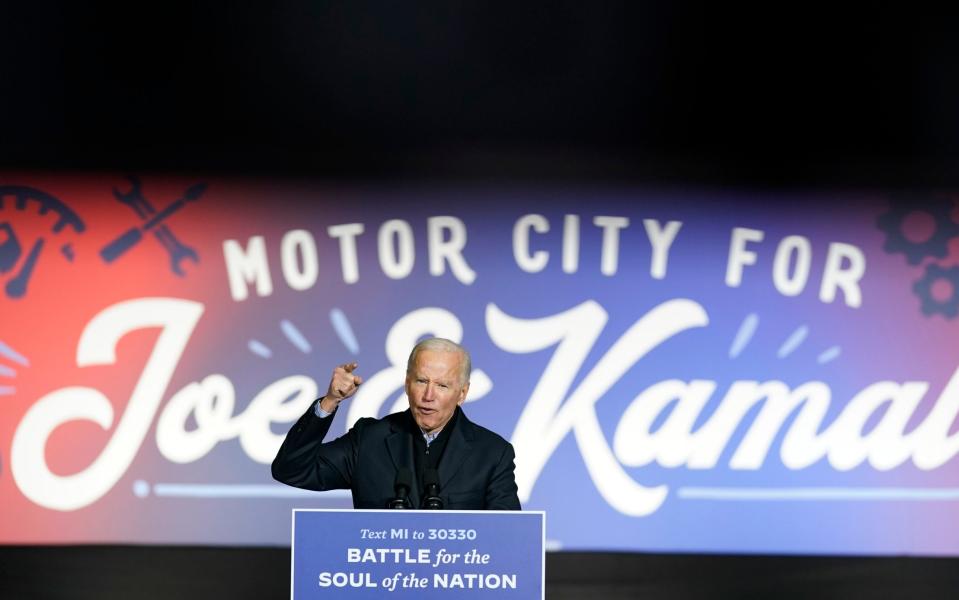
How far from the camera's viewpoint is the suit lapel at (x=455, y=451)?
113 inches

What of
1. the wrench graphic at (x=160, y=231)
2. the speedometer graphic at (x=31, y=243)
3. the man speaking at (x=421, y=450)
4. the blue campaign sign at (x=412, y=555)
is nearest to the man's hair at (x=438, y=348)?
the man speaking at (x=421, y=450)

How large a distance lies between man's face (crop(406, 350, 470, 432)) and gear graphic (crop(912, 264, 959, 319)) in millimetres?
3279

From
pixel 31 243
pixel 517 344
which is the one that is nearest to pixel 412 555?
pixel 517 344

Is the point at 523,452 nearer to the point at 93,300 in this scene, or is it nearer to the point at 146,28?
the point at 93,300

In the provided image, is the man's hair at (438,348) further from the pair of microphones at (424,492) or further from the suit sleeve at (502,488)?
the pair of microphones at (424,492)

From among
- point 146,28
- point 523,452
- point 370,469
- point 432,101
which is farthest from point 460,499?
point 146,28

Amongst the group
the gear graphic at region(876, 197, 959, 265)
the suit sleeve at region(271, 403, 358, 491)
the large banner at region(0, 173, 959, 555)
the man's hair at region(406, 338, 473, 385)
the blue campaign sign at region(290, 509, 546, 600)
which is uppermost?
the gear graphic at region(876, 197, 959, 265)

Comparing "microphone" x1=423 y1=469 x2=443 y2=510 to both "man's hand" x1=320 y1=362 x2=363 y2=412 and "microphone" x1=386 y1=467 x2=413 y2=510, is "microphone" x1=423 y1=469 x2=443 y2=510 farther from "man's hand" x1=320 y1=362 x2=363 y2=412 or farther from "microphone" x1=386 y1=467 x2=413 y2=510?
"man's hand" x1=320 y1=362 x2=363 y2=412

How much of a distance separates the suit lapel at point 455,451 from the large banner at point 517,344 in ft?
8.20

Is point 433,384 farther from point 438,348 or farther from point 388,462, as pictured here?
point 388,462

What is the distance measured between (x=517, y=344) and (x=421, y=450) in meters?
2.59

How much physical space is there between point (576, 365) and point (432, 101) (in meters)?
1.36

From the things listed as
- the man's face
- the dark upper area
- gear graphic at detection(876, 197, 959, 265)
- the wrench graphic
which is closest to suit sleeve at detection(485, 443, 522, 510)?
the man's face

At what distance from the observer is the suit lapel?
→ 9.43 ft
